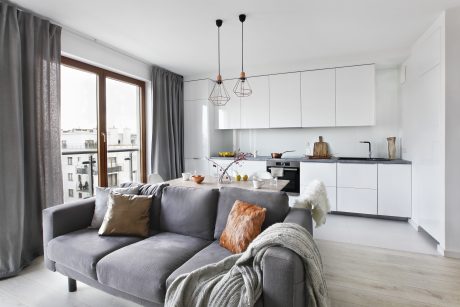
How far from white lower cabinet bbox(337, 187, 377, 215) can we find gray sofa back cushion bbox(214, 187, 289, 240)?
97.3 inches

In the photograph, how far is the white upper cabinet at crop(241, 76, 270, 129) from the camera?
4770 mm

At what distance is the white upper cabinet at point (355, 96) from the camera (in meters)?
4.08

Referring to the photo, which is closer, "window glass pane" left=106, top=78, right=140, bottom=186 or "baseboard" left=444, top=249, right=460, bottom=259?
"baseboard" left=444, top=249, right=460, bottom=259

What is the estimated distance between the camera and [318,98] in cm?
440

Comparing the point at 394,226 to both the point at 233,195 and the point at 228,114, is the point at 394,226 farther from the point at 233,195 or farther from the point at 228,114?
the point at 228,114

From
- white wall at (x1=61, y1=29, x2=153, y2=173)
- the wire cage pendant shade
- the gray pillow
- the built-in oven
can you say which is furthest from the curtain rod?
the built-in oven

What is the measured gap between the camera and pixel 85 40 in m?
3.30

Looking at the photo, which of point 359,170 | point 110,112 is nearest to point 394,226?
point 359,170

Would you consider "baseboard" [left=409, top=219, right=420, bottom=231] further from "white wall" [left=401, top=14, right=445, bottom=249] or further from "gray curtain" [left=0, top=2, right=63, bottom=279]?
"gray curtain" [left=0, top=2, right=63, bottom=279]

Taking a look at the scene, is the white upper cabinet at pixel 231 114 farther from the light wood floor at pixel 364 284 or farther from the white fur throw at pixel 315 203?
the light wood floor at pixel 364 284

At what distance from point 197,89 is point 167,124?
993mm

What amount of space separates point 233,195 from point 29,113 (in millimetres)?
2289

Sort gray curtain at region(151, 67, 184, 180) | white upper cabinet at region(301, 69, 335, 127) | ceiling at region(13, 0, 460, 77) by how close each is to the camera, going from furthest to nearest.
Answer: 1. gray curtain at region(151, 67, 184, 180)
2. white upper cabinet at region(301, 69, 335, 127)
3. ceiling at region(13, 0, 460, 77)

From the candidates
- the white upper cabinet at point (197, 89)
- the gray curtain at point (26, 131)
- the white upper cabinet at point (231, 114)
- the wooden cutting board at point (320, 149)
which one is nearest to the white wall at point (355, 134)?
the wooden cutting board at point (320, 149)
